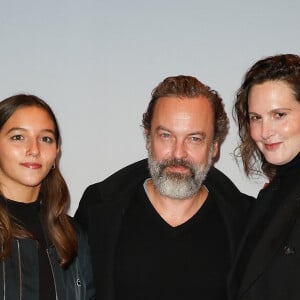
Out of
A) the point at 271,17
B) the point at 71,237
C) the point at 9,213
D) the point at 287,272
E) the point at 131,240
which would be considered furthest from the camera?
the point at 271,17

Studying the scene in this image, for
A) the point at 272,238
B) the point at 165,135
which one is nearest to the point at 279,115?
the point at 272,238

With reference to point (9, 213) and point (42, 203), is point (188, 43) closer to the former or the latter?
point (42, 203)

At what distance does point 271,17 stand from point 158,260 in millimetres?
1530

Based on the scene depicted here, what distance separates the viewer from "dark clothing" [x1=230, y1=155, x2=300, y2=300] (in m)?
1.64

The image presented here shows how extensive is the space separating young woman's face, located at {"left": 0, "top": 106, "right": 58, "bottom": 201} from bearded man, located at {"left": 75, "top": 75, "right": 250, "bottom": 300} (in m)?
0.46

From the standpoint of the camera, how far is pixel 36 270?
1752 millimetres

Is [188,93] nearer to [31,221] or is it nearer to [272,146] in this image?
[272,146]

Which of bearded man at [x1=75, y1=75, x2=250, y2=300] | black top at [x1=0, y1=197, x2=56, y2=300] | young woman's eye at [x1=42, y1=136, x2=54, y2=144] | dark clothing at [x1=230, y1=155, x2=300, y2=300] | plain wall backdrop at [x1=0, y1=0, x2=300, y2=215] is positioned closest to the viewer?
dark clothing at [x1=230, y1=155, x2=300, y2=300]

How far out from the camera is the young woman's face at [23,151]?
178cm

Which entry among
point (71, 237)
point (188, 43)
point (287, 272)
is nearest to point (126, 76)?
point (188, 43)

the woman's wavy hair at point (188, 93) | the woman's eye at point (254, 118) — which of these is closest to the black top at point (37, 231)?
the woman's wavy hair at point (188, 93)

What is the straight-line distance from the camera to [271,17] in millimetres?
2602

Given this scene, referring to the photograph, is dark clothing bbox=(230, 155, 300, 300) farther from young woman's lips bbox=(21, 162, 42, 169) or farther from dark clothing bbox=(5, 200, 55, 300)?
young woman's lips bbox=(21, 162, 42, 169)

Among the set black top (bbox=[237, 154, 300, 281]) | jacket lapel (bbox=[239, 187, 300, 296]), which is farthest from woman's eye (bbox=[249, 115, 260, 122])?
jacket lapel (bbox=[239, 187, 300, 296])
